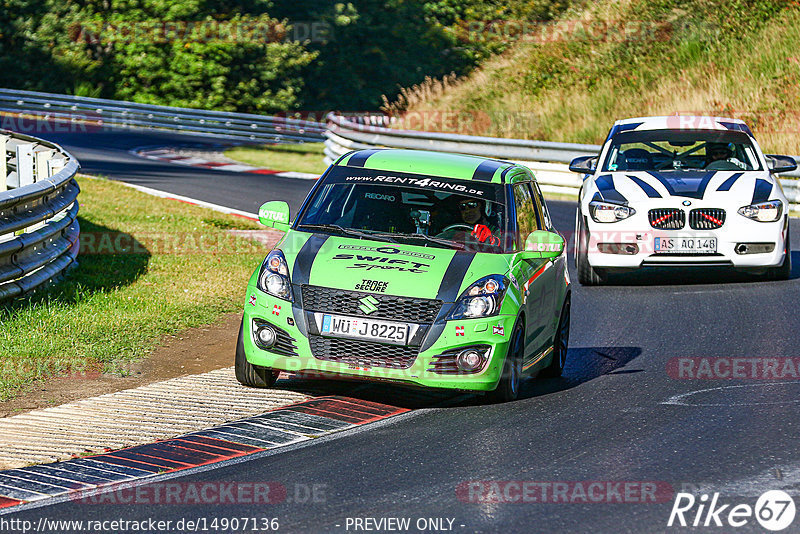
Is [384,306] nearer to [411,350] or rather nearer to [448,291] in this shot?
[411,350]

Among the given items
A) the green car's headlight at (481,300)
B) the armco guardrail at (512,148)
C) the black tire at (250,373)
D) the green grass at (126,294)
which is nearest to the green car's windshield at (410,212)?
the green car's headlight at (481,300)

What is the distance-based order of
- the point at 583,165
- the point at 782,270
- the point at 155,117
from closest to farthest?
the point at 782,270 < the point at 583,165 < the point at 155,117

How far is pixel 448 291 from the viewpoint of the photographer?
7535 millimetres

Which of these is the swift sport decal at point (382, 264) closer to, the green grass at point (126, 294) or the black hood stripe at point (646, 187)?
the green grass at point (126, 294)

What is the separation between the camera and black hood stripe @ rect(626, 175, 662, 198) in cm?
1236

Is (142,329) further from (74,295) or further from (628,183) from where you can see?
(628,183)

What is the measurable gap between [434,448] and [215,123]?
27.9m

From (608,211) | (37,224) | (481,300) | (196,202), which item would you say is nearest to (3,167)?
(37,224)

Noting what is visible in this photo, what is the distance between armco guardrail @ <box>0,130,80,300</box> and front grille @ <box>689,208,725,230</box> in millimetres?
6289

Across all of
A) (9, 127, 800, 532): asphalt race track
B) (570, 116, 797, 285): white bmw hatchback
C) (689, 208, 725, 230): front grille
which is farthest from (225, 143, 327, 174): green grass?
(9, 127, 800, 532): asphalt race track

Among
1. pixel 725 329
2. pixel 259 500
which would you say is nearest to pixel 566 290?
pixel 725 329

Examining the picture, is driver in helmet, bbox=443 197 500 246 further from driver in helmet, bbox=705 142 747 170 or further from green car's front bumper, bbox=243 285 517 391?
driver in helmet, bbox=705 142 747 170

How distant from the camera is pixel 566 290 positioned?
9.31 metres

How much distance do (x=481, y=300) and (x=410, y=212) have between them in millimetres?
1191
